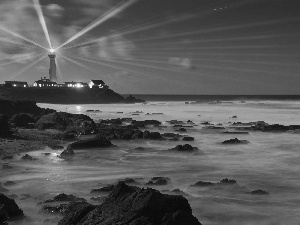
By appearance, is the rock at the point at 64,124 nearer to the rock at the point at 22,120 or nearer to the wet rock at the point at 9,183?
the rock at the point at 22,120

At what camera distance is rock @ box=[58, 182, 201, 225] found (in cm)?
555

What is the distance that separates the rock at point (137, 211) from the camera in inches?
219

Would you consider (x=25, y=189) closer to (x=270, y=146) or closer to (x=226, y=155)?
(x=226, y=155)

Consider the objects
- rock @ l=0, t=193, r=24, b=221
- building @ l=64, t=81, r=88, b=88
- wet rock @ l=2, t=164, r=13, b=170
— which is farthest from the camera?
building @ l=64, t=81, r=88, b=88

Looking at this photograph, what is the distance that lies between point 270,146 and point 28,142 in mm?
14656

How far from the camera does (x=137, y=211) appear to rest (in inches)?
220

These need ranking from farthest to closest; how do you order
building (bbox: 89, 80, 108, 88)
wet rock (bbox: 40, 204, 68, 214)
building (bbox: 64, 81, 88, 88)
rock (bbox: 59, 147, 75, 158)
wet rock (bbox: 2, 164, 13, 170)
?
building (bbox: 89, 80, 108, 88)
building (bbox: 64, 81, 88, 88)
rock (bbox: 59, 147, 75, 158)
wet rock (bbox: 2, 164, 13, 170)
wet rock (bbox: 40, 204, 68, 214)

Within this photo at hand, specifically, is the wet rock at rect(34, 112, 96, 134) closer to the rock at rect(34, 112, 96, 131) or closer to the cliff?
the rock at rect(34, 112, 96, 131)

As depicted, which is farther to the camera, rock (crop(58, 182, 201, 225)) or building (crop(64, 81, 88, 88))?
building (crop(64, 81, 88, 88))

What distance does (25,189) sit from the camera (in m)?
10.5

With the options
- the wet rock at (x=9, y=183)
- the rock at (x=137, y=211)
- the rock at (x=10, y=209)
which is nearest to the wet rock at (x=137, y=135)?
the wet rock at (x=9, y=183)

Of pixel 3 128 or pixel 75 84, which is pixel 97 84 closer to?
pixel 75 84

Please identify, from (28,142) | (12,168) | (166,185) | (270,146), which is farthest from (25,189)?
(270,146)

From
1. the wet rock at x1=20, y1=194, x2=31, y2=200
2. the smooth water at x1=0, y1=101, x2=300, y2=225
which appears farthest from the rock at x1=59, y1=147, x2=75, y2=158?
the wet rock at x1=20, y1=194, x2=31, y2=200
